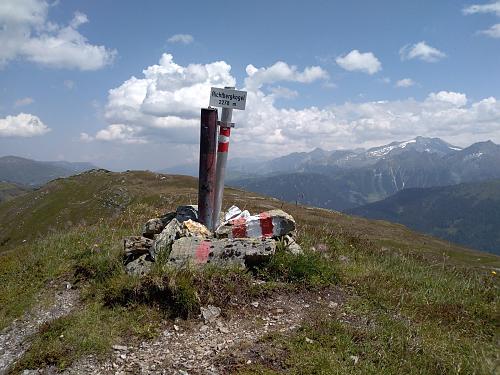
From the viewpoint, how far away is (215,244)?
9297mm

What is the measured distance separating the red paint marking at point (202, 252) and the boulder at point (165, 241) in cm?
68

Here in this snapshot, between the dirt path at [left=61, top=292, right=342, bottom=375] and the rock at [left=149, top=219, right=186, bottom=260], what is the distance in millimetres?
2089

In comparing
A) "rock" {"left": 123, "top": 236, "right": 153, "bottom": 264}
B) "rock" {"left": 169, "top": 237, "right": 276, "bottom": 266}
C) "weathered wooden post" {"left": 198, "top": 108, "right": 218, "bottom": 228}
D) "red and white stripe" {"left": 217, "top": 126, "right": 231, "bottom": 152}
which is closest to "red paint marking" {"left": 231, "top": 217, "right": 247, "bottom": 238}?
"rock" {"left": 169, "top": 237, "right": 276, "bottom": 266}

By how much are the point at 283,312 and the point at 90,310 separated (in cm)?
374

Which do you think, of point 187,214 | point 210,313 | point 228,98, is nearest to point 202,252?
point 210,313

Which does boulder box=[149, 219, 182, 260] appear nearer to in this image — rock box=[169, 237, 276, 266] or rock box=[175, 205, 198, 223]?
rock box=[169, 237, 276, 266]

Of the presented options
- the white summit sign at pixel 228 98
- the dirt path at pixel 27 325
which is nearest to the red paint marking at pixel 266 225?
the white summit sign at pixel 228 98

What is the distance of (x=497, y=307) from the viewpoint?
8297 millimetres

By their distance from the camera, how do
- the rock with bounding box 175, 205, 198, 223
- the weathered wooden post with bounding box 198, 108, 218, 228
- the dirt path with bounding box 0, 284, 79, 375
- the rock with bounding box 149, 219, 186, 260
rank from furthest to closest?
the rock with bounding box 175, 205, 198, 223
the weathered wooden post with bounding box 198, 108, 218, 228
the rock with bounding box 149, 219, 186, 260
the dirt path with bounding box 0, 284, 79, 375

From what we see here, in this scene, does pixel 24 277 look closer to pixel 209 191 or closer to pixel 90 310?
pixel 90 310

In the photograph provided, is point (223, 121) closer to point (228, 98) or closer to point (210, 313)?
point (228, 98)

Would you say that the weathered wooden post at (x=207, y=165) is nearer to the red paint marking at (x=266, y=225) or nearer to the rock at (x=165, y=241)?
the rock at (x=165, y=241)

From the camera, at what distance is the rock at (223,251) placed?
8930mm

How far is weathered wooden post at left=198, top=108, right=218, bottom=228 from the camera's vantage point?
11172mm
